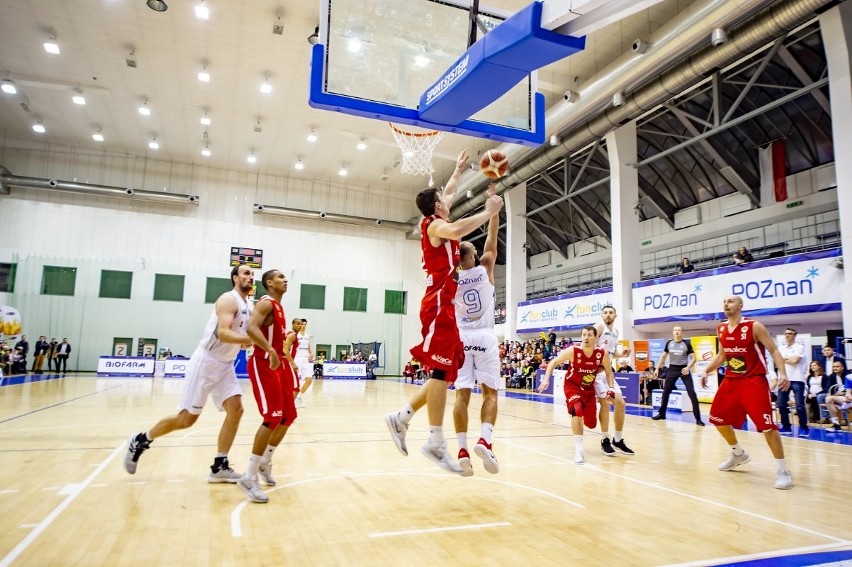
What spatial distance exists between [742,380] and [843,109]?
8.85 m

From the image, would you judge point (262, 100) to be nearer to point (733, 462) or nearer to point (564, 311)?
point (564, 311)

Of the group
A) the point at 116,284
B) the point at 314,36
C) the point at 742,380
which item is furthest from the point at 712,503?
the point at 116,284

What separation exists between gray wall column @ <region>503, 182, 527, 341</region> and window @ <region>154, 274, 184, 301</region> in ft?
50.1

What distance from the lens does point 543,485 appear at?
4.82 metres

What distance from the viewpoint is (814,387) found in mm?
11008

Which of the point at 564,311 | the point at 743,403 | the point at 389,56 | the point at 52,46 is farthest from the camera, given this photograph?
the point at 564,311

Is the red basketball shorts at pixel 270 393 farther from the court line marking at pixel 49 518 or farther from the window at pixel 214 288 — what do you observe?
the window at pixel 214 288

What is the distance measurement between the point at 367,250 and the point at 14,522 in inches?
1049

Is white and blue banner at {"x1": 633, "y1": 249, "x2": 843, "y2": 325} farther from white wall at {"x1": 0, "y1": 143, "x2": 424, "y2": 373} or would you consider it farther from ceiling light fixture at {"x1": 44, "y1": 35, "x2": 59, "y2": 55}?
ceiling light fixture at {"x1": 44, "y1": 35, "x2": 59, "y2": 55}

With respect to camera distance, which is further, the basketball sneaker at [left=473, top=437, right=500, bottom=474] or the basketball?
the basketball

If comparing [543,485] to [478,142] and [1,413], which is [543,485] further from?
[478,142]

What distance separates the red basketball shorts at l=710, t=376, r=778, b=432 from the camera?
537cm

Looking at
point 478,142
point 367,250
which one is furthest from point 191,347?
point 478,142

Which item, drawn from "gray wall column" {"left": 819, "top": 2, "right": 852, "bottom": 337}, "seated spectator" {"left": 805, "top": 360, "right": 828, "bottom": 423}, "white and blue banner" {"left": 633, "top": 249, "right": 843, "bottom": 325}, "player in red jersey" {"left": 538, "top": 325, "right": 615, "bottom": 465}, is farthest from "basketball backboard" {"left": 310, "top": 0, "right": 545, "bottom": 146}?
"white and blue banner" {"left": 633, "top": 249, "right": 843, "bottom": 325}
